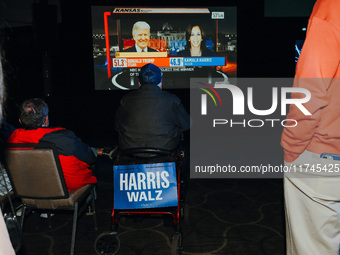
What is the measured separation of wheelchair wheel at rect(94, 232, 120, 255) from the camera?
7.57 ft

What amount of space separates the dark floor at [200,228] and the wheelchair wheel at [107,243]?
9 centimetres

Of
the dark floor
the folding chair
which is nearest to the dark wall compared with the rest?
the dark floor

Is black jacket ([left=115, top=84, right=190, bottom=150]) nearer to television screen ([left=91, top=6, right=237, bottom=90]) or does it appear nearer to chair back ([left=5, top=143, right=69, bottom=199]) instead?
chair back ([left=5, top=143, right=69, bottom=199])

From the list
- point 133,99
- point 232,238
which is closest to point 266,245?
point 232,238

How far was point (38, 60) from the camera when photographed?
5.95 m

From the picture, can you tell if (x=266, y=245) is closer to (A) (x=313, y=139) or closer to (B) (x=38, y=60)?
(A) (x=313, y=139)

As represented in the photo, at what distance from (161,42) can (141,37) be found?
368 millimetres

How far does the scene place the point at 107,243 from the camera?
2.33m

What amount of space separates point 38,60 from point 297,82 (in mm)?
5602

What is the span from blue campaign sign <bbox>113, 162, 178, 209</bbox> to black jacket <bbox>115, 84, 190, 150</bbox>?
30 centimetres

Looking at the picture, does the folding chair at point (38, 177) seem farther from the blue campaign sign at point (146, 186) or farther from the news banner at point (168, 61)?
the news banner at point (168, 61)

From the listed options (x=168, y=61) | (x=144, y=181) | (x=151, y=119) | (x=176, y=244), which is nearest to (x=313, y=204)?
(x=176, y=244)

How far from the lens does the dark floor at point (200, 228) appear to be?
2.48 meters

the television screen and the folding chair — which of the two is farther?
the television screen
